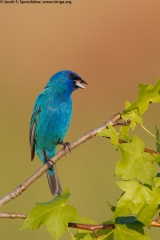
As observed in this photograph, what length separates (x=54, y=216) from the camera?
154 cm

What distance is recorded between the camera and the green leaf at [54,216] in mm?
1513

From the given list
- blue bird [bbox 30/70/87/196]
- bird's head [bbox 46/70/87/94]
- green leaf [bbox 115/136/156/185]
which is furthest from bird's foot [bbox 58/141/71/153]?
bird's head [bbox 46/70/87/94]

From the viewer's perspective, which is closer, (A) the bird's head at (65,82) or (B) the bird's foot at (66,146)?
(B) the bird's foot at (66,146)

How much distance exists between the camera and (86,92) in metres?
7.14

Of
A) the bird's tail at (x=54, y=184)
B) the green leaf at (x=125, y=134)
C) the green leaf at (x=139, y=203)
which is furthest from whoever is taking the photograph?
the bird's tail at (x=54, y=184)

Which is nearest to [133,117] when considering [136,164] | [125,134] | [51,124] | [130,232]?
[125,134]

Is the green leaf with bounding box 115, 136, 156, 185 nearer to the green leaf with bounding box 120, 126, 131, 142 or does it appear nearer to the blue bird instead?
the green leaf with bounding box 120, 126, 131, 142

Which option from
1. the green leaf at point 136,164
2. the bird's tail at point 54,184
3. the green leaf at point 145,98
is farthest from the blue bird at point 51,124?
the green leaf at point 136,164

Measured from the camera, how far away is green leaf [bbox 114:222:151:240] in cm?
147

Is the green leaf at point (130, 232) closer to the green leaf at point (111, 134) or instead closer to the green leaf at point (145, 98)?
the green leaf at point (111, 134)

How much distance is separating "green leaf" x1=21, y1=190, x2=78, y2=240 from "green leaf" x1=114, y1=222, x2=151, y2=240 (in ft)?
0.34

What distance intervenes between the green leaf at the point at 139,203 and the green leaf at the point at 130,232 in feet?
0.12

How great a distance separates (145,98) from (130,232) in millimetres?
364

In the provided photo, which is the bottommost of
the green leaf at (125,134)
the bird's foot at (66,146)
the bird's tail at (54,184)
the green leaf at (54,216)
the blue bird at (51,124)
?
the green leaf at (54,216)
